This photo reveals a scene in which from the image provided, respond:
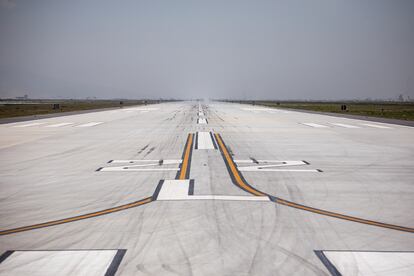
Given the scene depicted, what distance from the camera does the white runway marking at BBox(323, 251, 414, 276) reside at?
436 centimetres

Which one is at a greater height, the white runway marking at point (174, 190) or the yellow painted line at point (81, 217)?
the white runway marking at point (174, 190)

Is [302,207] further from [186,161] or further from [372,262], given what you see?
[186,161]

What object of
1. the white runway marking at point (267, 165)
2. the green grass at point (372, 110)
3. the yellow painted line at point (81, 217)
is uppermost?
the green grass at point (372, 110)

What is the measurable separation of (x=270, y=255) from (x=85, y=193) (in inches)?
203

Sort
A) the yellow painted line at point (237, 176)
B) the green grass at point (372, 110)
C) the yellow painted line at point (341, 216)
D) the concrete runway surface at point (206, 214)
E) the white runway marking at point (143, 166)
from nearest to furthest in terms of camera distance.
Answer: the concrete runway surface at point (206, 214) → the yellow painted line at point (341, 216) → the yellow painted line at point (237, 176) → the white runway marking at point (143, 166) → the green grass at point (372, 110)

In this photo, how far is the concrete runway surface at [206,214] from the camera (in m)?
4.57

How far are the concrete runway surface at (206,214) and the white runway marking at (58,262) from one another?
0.02 meters

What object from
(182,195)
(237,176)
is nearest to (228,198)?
(182,195)

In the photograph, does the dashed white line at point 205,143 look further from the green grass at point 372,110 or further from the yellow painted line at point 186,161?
the green grass at point 372,110

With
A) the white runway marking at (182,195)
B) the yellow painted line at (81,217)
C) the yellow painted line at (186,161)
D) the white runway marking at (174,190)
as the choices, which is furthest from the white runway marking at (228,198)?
the yellow painted line at (186,161)

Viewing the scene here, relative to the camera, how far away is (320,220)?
20.1ft

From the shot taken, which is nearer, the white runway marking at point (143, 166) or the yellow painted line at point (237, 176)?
the yellow painted line at point (237, 176)

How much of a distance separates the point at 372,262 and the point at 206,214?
3029mm

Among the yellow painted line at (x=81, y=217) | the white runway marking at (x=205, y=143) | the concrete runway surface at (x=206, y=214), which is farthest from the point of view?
the white runway marking at (x=205, y=143)
